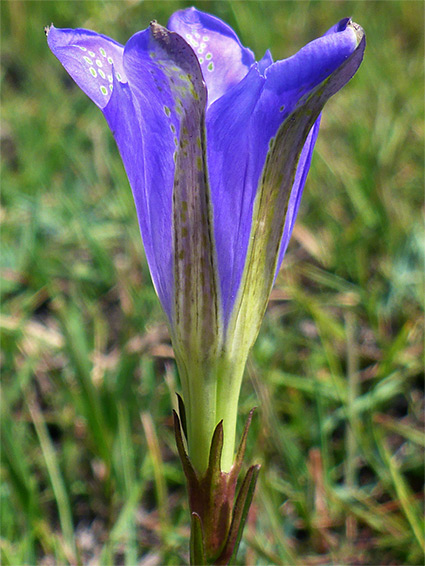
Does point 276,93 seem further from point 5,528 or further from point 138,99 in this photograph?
point 5,528

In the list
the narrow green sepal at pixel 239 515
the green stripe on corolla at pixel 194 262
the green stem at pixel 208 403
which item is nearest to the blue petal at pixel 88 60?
the green stripe on corolla at pixel 194 262

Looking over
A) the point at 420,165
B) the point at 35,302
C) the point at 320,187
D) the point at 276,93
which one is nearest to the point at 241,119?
the point at 276,93

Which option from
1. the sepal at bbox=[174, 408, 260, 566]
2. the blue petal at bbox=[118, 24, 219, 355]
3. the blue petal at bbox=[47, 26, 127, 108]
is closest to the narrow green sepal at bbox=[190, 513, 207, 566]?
the sepal at bbox=[174, 408, 260, 566]

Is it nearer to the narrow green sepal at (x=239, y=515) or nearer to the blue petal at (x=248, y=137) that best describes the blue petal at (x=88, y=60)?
the blue petal at (x=248, y=137)

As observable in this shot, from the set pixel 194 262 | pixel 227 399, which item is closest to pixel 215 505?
pixel 227 399

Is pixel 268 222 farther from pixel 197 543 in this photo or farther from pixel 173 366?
pixel 173 366

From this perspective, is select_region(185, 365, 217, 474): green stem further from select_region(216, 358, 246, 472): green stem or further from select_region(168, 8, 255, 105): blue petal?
select_region(168, 8, 255, 105): blue petal
